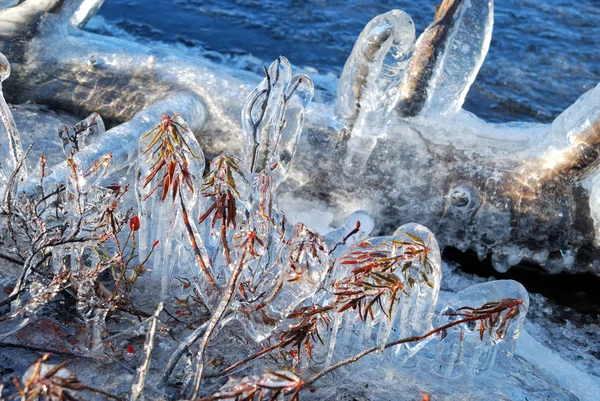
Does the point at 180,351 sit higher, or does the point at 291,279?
the point at 291,279

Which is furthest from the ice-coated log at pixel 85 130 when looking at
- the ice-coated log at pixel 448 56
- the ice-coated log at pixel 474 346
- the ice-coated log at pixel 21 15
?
the ice-coated log at pixel 474 346

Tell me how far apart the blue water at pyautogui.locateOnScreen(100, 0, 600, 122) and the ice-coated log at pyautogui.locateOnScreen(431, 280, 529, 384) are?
426 cm

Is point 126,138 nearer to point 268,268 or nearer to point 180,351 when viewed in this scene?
point 268,268

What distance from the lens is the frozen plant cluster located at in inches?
87.0

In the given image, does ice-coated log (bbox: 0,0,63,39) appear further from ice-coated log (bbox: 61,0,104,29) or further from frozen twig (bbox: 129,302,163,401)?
frozen twig (bbox: 129,302,163,401)

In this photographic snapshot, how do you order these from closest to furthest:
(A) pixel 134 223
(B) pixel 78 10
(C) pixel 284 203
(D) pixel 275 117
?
1. (A) pixel 134 223
2. (D) pixel 275 117
3. (C) pixel 284 203
4. (B) pixel 78 10

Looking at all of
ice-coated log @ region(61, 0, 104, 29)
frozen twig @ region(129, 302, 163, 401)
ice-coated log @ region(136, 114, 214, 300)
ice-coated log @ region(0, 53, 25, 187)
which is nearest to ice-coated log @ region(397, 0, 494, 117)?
ice-coated log @ region(136, 114, 214, 300)

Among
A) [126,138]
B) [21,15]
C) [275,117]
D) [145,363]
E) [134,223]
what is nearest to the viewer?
[145,363]

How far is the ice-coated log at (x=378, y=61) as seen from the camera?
371cm

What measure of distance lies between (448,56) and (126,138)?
6.52 ft

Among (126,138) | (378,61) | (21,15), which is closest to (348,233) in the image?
(378,61)

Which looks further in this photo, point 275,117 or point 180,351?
point 275,117

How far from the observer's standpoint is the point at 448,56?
13.8 ft

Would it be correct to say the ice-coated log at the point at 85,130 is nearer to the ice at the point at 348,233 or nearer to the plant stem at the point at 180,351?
the ice at the point at 348,233
